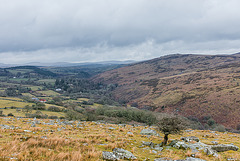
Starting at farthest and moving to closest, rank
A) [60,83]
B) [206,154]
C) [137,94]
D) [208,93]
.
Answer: [60,83] → [137,94] → [208,93] → [206,154]

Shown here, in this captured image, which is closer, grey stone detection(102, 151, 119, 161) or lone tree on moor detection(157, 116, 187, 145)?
grey stone detection(102, 151, 119, 161)

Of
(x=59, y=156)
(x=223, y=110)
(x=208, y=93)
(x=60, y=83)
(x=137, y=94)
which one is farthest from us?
(x=60, y=83)

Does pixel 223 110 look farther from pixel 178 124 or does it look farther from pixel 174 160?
pixel 174 160

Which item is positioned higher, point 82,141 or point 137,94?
point 82,141

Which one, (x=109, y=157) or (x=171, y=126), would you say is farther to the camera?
(x=171, y=126)

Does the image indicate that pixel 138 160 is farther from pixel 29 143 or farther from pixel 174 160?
pixel 29 143

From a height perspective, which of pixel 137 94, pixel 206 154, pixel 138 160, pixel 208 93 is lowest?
pixel 137 94

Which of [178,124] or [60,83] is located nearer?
[178,124]

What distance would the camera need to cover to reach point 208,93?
88875 mm

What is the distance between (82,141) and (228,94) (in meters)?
91.1

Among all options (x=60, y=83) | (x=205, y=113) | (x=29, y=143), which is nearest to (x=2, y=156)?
(x=29, y=143)

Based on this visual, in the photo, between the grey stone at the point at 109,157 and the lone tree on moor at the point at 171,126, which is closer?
the grey stone at the point at 109,157

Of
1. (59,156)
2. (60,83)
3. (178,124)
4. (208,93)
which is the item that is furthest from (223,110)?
(60,83)

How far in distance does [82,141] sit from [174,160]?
858 centimetres
